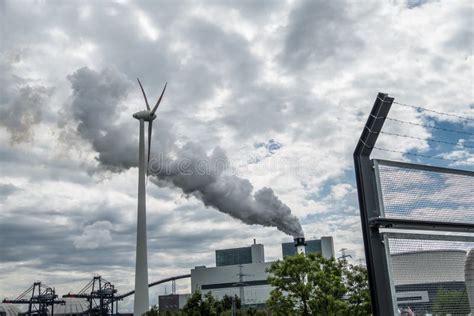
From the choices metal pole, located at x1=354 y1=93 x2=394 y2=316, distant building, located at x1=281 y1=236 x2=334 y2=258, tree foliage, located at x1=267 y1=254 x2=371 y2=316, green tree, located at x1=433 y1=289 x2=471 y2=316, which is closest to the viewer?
metal pole, located at x1=354 y1=93 x2=394 y2=316

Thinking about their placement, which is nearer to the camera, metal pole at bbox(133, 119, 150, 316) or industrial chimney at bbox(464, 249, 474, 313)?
industrial chimney at bbox(464, 249, 474, 313)

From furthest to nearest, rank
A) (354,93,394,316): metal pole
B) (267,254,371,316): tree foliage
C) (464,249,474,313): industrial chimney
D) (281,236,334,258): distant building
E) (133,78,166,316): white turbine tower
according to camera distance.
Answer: (281,236,334,258): distant building < (133,78,166,316): white turbine tower < (267,254,371,316): tree foliage < (464,249,474,313): industrial chimney < (354,93,394,316): metal pole

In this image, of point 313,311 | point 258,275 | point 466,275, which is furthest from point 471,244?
point 258,275

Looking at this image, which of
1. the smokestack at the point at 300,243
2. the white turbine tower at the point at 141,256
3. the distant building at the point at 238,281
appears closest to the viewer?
the white turbine tower at the point at 141,256

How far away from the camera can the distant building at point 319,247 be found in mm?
101438

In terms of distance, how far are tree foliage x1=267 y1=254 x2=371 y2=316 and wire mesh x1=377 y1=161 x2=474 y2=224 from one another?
22396 millimetres

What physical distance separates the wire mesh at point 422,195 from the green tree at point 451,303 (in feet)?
3.12

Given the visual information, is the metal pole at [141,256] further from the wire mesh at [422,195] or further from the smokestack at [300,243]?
the wire mesh at [422,195]

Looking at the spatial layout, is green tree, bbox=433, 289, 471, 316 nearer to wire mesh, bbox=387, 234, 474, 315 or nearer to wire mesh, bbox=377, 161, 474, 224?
wire mesh, bbox=387, 234, 474, 315

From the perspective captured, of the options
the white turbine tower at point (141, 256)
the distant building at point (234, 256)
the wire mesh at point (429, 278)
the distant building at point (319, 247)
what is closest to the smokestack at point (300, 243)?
the distant building at point (319, 247)

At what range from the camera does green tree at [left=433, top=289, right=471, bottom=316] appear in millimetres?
5646

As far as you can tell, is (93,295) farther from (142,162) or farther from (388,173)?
(388,173)

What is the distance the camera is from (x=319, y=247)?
399 ft

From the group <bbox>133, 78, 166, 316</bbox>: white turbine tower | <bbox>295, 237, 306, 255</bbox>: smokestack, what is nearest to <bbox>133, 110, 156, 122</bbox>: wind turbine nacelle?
<bbox>133, 78, 166, 316</bbox>: white turbine tower
